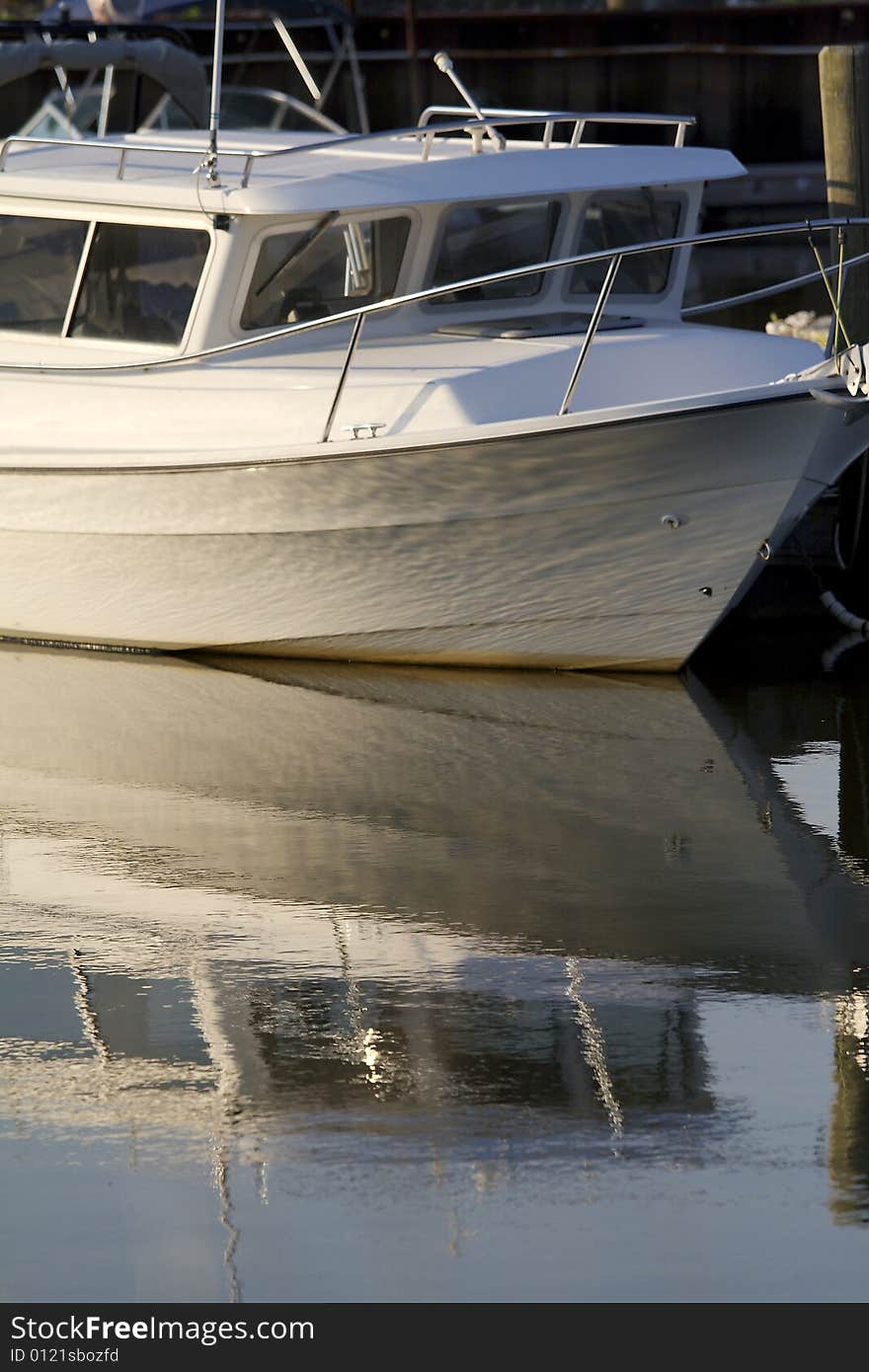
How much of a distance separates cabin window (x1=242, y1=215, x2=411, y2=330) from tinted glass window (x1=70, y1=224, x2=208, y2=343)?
281 mm

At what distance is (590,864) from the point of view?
6.10m

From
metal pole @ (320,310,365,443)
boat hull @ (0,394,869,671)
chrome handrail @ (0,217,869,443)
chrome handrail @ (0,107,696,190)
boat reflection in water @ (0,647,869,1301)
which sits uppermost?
chrome handrail @ (0,107,696,190)

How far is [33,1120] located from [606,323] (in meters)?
5.24

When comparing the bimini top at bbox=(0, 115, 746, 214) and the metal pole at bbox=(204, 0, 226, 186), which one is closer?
the metal pole at bbox=(204, 0, 226, 186)

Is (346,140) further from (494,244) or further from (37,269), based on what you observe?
(37,269)

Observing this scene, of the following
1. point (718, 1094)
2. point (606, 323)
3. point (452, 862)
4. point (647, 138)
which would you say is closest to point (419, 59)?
point (647, 138)

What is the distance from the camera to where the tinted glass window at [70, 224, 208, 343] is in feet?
27.0

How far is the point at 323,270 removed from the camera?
328 inches

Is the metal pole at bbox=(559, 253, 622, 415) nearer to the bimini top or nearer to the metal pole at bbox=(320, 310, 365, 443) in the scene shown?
the metal pole at bbox=(320, 310, 365, 443)

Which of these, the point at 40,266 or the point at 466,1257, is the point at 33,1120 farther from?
the point at 40,266

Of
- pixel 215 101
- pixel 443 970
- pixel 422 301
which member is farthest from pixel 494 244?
pixel 443 970

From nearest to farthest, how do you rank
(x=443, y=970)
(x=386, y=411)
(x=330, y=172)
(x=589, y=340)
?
(x=443, y=970) < (x=589, y=340) < (x=386, y=411) < (x=330, y=172)

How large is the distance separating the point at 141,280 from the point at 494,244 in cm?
157

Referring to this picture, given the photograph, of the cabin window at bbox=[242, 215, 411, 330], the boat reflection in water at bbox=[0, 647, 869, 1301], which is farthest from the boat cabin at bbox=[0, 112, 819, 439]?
the boat reflection in water at bbox=[0, 647, 869, 1301]
